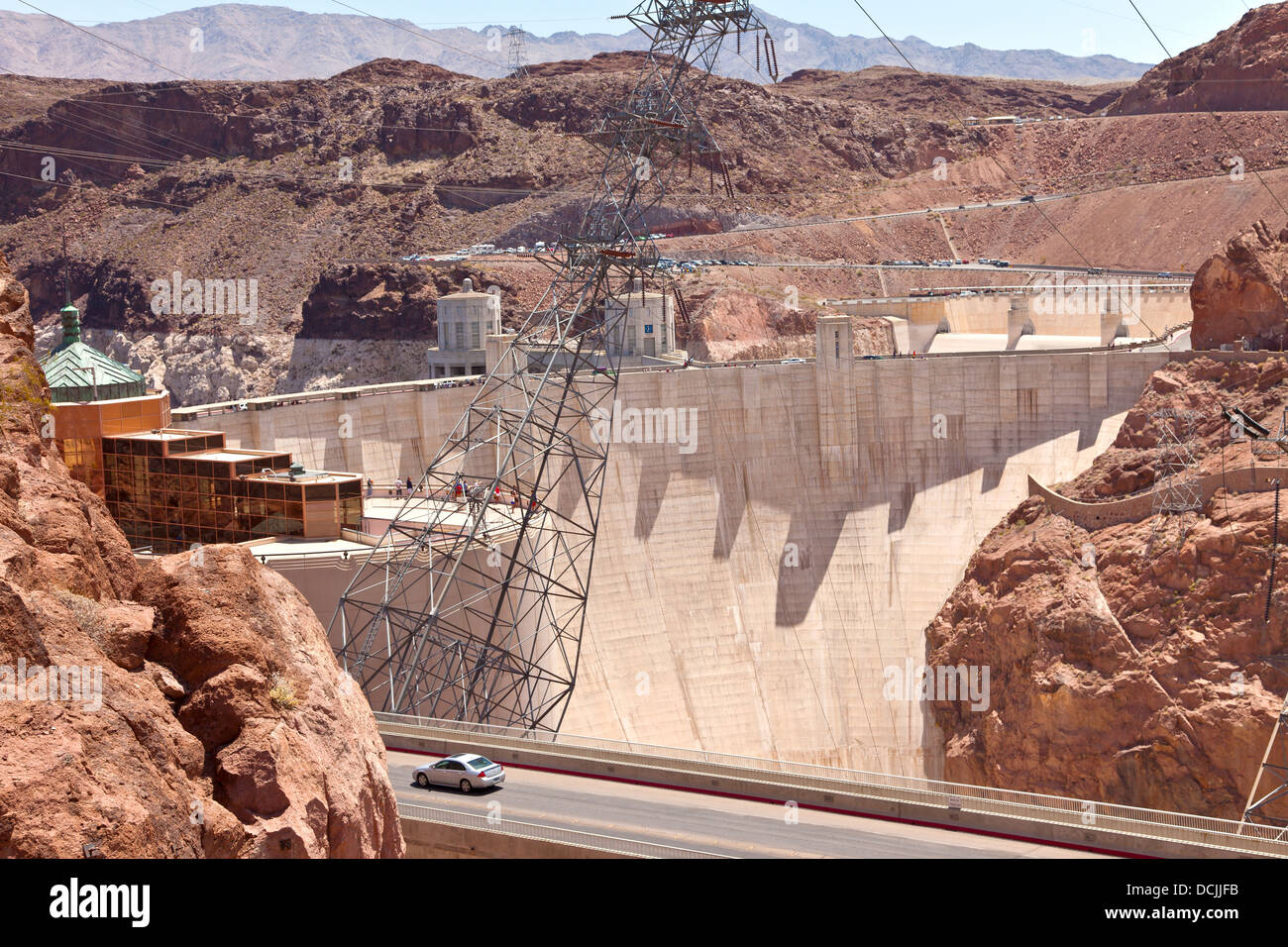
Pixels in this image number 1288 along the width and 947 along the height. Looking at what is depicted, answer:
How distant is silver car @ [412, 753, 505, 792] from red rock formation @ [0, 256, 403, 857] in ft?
42.9

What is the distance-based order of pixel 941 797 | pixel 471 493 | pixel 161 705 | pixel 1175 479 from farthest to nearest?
1. pixel 1175 479
2. pixel 471 493
3. pixel 941 797
4. pixel 161 705

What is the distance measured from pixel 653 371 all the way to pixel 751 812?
31309mm

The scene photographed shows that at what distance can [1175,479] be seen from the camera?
4900cm

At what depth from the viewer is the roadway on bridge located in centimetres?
2294

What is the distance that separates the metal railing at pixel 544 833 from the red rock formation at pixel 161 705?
9.42 m

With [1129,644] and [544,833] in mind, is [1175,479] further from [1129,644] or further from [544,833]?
[544,833]

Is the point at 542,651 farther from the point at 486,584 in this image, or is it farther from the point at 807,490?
the point at 807,490

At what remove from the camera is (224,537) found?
40625 mm

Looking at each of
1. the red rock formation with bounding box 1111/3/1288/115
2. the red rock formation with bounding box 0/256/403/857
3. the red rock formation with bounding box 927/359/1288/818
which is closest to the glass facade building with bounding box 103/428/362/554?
the red rock formation with bounding box 927/359/1288/818

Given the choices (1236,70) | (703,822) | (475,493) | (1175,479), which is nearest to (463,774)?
(703,822)

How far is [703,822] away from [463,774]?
450 cm

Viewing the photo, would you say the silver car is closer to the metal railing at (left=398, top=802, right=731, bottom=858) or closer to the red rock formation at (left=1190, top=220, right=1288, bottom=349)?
the metal railing at (left=398, top=802, right=731, bottom=858)

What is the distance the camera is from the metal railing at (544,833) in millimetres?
21859
